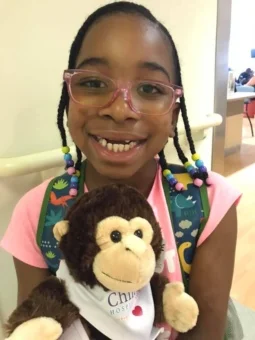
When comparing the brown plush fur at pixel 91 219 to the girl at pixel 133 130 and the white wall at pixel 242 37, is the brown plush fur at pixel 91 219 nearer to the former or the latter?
the girl at pixel 133 130

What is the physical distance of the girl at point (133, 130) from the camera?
0.64 m

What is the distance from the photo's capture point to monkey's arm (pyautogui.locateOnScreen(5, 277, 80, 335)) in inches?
20.2

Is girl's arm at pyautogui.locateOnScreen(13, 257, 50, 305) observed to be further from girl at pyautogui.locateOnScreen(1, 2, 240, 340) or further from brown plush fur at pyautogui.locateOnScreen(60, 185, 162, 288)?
brown plush fur at pyautogui.locateOnScreen(60, 185, 162, 288)

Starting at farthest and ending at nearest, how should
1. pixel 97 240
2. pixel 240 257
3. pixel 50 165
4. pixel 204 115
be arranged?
1. pixel 240 257
2. pixel 204 115
3. pixel 50 165
4. pixel 97 240

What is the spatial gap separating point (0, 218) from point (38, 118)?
259 millimetres

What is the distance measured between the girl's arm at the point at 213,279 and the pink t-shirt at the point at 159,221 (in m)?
0.02

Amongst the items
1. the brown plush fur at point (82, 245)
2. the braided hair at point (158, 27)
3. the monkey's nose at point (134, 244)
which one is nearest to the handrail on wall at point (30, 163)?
the braided hair at point (158, 27)

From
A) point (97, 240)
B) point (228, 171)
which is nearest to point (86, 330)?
point (97, 240)

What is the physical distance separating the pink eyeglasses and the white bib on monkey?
0.28 metres

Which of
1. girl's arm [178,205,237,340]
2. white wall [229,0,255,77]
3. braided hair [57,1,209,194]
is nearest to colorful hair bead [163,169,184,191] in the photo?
braided hair [57,1,209,194]

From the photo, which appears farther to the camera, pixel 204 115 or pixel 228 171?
pixel 228 171

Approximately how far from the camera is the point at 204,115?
143 cm

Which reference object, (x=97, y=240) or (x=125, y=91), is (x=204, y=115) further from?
(x=97, y=240)

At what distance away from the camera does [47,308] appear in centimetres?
52
